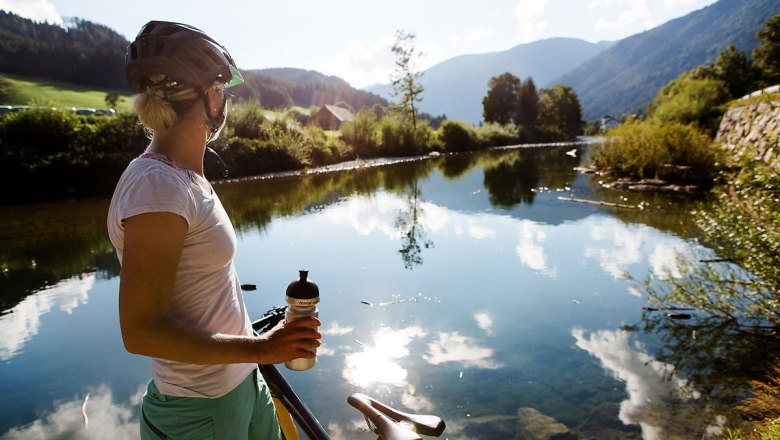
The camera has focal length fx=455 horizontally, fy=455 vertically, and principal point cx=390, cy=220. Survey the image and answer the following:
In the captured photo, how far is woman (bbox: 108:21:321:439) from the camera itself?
1.17 meters

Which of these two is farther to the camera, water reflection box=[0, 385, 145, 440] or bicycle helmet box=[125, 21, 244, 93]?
water reflection box=[0, 385, 145, 440]

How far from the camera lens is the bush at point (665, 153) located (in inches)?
Result: 629

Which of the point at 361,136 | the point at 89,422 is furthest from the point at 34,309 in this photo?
the point at 361,136

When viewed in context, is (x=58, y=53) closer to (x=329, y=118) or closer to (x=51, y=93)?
(x=51, y=93)

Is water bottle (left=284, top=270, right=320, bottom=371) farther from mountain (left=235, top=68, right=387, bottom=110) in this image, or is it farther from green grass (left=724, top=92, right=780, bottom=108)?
mountain (left=235, top=68, right=387, bottom=110)

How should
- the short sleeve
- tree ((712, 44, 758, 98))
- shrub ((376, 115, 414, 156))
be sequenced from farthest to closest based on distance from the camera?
tree ((712, 44, 758, 98)) < shrub ((376, 115, 414, 156)) < the short sleeve

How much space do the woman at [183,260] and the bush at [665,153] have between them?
709 inches

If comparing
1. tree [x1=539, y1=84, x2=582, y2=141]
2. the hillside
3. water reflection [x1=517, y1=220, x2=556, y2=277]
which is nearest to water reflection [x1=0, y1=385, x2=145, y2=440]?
water reflection [x1=517, y1=220, x2=556, y2=277]

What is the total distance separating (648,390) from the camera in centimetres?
443

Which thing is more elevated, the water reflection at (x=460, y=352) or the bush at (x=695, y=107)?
the bush at (x=695, y=107)

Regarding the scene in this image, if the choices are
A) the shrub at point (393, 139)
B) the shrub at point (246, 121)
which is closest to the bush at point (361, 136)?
the shrub at point (393, 139)

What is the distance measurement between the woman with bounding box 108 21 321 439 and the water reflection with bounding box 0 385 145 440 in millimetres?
3137

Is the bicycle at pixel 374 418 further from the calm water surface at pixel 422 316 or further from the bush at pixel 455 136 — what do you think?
the bush at pixel 455 136

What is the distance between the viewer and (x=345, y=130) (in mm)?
34188
